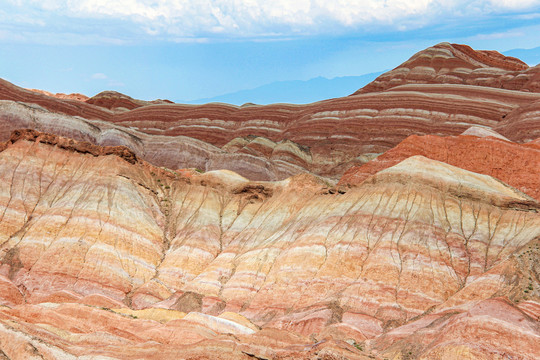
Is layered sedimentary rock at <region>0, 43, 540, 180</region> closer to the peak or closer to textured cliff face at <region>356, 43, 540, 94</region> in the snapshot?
textured cliff face at <region>356, 43, 540, 94</region>

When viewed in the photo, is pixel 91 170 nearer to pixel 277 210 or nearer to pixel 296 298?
pixel 277 210

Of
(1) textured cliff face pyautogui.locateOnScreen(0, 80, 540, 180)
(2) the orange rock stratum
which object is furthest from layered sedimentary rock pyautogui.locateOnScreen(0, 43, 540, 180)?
(2) the orange rock stratum

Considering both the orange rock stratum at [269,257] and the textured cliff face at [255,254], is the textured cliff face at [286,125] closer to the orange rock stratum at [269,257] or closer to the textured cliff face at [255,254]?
the orange rock stratum at [269,257]

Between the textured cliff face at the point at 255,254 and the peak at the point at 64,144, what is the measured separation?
189 mm

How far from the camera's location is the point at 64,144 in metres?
76.8

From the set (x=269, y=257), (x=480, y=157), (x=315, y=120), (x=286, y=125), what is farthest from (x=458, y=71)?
(x=269, y=257)

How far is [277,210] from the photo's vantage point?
71562 millimetres

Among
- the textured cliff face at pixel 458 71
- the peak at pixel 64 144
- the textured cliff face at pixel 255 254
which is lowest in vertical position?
the textured cliff face at pixel 255 254

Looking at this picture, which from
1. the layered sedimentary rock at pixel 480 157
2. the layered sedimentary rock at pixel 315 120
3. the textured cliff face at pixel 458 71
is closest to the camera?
the layered sedimentary rock at pixel 480 157

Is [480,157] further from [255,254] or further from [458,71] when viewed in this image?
[458,71]

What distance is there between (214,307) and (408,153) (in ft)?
130

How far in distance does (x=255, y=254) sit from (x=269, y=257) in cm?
187

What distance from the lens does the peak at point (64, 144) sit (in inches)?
3001

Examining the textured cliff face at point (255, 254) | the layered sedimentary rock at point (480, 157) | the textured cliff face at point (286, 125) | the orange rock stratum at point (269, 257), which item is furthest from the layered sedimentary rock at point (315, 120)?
the textured cliff face at point (255, 254)
